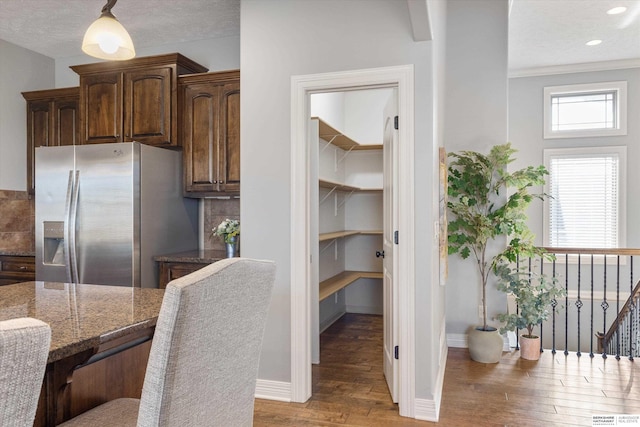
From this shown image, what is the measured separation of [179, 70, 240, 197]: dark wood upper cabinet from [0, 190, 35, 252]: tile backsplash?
189 cm

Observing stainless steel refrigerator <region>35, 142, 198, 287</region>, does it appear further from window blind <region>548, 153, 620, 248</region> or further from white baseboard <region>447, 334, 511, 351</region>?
window blind <region>548, 153, 620, 248</region>

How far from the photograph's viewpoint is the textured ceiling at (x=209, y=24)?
356 cm

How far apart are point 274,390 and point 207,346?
2.12 meters

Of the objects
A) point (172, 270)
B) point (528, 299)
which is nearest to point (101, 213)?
point (172, 270)

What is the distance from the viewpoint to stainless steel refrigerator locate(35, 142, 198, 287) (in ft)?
10.8

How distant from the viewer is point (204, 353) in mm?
1044

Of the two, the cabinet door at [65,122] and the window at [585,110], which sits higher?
the window at [585,110]

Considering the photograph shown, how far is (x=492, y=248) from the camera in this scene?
417 cm

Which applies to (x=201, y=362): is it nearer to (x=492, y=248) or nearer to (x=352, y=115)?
(x=492, y=248)

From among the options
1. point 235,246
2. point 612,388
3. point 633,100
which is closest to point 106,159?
point 235,246

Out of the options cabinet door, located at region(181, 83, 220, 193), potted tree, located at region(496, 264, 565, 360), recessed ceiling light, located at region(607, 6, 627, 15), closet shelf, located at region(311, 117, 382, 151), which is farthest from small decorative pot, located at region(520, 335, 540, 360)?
recessed ceiling light, located at region(607, 6, 627, 15)

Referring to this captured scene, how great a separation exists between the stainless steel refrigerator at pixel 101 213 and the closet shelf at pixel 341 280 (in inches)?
58.0

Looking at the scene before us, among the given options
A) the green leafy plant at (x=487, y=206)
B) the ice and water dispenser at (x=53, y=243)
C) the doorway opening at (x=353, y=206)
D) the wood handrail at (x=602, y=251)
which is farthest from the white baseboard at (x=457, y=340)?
the ice and water dispenser at (x=53, y=243)

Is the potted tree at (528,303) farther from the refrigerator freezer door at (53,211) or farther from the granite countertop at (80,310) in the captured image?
the refrigerator freezer door at (53,211)
